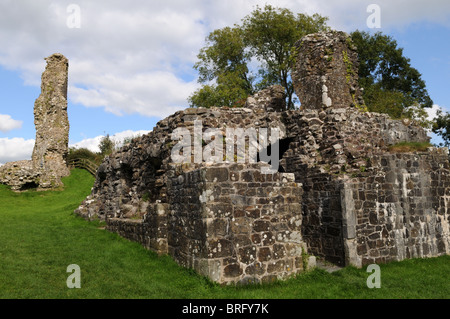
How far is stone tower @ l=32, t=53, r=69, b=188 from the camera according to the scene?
26.8 metres

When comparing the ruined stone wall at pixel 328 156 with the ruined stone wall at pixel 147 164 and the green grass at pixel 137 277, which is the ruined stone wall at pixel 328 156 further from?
the green grass at pixel 137 277

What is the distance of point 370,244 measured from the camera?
28.3 feet

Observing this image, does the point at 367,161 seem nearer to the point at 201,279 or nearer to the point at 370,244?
the point at 370,244

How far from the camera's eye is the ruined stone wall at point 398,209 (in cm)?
857

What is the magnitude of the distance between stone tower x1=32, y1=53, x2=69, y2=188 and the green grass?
686 inches

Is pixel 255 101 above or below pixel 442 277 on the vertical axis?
above

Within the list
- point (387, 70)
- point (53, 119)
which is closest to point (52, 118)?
point (53, 119)

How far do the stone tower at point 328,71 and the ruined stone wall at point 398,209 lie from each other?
3.56 meters

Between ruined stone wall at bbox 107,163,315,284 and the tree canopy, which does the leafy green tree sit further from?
ruined stone wall at bbox 107,163,315,284

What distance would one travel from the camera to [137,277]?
6.66m

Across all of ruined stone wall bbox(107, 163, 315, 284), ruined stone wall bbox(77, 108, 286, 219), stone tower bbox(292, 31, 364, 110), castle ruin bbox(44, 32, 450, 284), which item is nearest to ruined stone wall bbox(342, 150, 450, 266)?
castle ruin bbox(44, 32, 450, 284)
